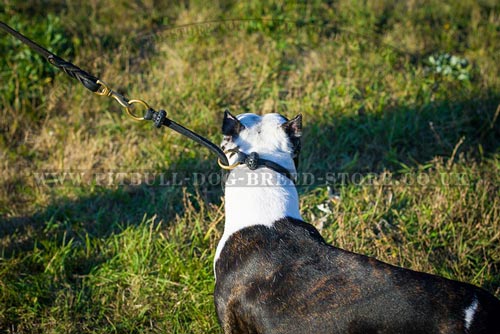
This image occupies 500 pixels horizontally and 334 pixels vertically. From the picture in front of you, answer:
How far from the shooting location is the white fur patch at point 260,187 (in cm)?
265

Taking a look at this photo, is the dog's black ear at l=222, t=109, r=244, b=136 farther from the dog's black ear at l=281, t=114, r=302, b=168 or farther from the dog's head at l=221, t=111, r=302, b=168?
the dog's black ear at l=281, t=114, r=302, b=168

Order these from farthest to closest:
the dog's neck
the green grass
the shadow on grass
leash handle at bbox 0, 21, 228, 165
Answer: the shadow on grass < the green grass < leash handle at bbox 0, 21, 228, 165 < the dog's neck

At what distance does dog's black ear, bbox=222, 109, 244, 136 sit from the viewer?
9.54 ft

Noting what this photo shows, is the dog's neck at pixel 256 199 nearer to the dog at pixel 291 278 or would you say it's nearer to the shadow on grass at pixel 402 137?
the dog at pixel 291 278

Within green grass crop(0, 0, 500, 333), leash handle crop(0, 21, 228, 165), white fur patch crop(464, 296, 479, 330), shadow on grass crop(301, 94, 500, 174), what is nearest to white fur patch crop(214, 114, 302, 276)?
leash handle crop(0, 21, 228, 165)

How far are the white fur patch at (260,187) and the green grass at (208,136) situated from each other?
2.61 ft

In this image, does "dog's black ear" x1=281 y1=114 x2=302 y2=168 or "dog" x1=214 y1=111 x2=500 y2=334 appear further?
"dog's black ear" x1=281 y1=114 x2=302 y2=168

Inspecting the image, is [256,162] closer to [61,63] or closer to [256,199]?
[256,199]

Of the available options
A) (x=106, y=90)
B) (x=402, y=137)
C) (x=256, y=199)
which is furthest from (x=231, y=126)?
(x=402, y=137)

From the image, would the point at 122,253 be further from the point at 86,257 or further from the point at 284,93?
the point at 284,93

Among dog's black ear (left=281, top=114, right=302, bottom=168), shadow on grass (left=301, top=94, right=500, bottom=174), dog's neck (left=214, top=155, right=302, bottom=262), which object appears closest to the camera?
dog's neck (left=214, top=155, right=302, bottom=262)

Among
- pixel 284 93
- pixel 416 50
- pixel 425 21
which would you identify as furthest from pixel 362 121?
pixel 425 21

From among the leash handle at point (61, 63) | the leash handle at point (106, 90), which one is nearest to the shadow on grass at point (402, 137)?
the leash handle at point (106, 90)

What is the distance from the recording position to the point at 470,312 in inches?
85.6
